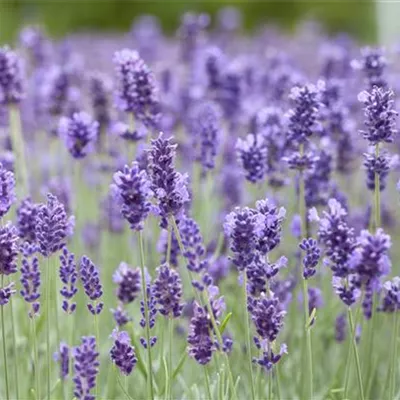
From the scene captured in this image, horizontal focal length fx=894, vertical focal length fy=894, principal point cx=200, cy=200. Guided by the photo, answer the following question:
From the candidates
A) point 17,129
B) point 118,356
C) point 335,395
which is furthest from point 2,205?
point 17,129

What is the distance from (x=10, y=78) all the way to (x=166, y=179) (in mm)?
1752

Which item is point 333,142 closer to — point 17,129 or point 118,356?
point 17,129

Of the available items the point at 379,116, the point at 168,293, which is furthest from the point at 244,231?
the point at 379,116

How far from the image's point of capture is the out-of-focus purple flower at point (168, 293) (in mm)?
2711

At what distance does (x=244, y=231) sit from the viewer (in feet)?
8.27

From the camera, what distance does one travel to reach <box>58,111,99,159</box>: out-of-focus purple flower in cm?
352

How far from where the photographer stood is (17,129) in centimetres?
430

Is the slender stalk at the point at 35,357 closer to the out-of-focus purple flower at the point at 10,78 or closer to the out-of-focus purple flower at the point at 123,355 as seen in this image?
the out-of-focus purple flower at the point at 123,355

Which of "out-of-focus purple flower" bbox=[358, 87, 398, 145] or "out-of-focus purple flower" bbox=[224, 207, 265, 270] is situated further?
"out-of-focus purple flower" bbox=[358, 87, 398, 145]

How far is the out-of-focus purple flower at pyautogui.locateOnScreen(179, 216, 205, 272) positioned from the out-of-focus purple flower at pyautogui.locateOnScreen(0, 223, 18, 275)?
52 centimetres

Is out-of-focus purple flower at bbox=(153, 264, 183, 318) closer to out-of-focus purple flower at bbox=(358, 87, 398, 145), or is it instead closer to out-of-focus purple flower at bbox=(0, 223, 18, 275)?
out-of-focus purple flower at bbox=(0, 223, 18, 275)

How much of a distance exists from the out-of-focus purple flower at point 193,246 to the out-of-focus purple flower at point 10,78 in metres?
1.53

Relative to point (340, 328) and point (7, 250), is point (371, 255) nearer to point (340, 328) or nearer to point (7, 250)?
point (7, 250)

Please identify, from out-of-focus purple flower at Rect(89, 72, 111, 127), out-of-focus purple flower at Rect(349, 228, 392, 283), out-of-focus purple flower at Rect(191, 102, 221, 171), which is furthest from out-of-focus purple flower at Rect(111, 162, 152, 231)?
out-of-focus purple flower at Rect(89, 72, 111, 127)
